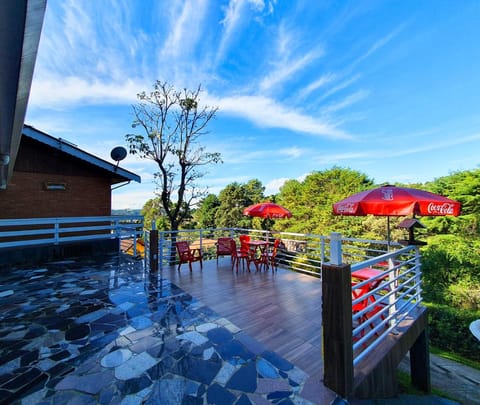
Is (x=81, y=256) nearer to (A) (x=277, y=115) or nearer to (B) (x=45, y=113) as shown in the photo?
(B) (x=45, y=113)

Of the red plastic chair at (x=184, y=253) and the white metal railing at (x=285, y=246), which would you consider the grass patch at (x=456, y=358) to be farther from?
the red plastic chair at (x=184, y=253)

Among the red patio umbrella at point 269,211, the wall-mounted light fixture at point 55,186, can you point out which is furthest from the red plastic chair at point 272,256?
the wall-mounted light fixture at point 55,186

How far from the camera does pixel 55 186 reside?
27.6ft

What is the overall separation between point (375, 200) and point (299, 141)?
14.4 meters

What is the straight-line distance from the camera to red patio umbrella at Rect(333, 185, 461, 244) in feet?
9.75

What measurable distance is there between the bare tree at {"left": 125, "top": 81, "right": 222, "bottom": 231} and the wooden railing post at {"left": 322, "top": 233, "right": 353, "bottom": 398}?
10.5 metres

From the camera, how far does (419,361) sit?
11.6 feet

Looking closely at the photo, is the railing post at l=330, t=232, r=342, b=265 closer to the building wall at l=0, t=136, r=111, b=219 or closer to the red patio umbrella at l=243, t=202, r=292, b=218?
the red patio umbrella at l=243, t=202, r=292, b=218

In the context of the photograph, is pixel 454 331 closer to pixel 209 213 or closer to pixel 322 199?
pixel 322 199

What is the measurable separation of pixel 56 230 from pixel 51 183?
2.13m

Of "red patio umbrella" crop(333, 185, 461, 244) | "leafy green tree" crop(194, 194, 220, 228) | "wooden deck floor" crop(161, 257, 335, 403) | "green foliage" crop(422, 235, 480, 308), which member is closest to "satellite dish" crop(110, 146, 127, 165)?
"wooden deck floor" crop(161, 257, 335, 403)

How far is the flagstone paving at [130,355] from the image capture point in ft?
6.68

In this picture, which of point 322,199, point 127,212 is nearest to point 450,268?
point 322,199

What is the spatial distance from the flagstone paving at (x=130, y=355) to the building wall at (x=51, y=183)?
16.0 feet
